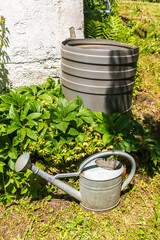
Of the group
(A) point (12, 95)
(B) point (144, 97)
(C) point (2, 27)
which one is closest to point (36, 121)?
(A) point (12, 95)

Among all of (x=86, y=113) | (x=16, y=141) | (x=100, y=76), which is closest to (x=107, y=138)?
(x=86, y=113)

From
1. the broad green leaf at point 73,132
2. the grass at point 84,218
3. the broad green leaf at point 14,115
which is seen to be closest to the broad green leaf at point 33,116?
the broad green leaf at point 14,115

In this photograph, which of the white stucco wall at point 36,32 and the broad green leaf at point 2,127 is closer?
the broad green leaf at point 2,127

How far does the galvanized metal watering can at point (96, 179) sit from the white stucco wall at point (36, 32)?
146 cm

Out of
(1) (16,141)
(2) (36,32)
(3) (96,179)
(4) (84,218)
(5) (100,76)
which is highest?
(2) (36,32)

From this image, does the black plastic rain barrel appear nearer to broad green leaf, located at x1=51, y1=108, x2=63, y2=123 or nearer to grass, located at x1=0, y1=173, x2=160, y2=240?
broad green leaf, located at x1=51, y1=108, x2=63, y2=123

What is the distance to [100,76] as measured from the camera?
2141 mm

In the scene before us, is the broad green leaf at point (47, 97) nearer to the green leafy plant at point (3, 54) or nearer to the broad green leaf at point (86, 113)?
the broad green leaf at point (86, 113)

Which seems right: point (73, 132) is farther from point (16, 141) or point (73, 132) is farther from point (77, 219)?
point (77, 219)

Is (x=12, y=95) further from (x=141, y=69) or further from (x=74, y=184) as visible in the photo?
(x=141, y=69)

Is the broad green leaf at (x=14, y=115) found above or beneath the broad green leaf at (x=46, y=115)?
above

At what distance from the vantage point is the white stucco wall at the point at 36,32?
2.70 metres

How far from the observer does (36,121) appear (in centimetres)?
232

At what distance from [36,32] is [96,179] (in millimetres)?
1935
